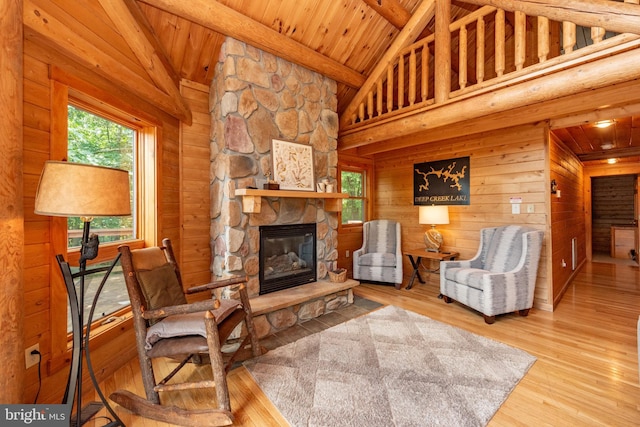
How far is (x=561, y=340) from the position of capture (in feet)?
7.97

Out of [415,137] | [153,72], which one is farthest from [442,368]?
[153,72]

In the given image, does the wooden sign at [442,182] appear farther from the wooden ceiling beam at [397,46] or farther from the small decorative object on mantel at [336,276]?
the small decorative object on mantel at [336,276]

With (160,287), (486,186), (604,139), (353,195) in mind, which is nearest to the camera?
(160,287)

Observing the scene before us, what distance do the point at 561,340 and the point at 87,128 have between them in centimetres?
427

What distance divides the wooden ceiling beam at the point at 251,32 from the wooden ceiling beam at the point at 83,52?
1.99ft

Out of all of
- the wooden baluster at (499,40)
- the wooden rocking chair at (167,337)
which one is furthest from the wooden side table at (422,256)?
the wooden rocking chair at (167,337)

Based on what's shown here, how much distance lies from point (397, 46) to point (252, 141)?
2155 mm

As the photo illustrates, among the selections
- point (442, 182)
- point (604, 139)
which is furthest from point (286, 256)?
point (604, 139)

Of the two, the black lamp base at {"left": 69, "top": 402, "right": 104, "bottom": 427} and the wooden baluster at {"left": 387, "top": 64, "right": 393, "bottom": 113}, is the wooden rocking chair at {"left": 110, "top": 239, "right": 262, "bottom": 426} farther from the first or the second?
the wooden baluster at {"left": 387, "top": 64, "right": 393, "bottom": 113}

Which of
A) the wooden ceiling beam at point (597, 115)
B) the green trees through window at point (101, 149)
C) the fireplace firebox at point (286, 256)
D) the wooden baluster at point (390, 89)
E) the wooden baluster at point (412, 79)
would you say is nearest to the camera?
the green trees through window at point (101, 149)

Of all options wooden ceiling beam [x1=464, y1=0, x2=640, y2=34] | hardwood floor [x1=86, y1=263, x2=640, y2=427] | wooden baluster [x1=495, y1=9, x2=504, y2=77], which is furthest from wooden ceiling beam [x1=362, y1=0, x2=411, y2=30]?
hardwood floor [x1=86, y1=263, x2=640, y2=427]

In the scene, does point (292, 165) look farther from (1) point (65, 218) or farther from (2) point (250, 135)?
(1) point (65, 218)

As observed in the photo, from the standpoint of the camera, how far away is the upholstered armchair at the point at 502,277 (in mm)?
2807

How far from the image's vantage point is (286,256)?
3.17 metres
